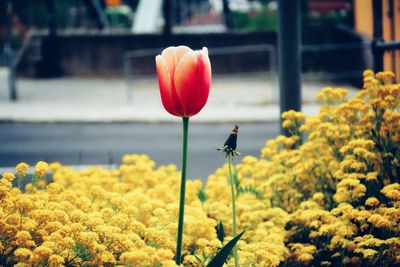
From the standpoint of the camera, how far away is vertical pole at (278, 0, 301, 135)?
18.7 ft

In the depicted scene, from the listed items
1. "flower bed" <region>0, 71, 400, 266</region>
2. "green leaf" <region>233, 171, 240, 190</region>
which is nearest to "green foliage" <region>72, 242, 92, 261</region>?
"flower bed" <region>0, 71, 400, 266</region>

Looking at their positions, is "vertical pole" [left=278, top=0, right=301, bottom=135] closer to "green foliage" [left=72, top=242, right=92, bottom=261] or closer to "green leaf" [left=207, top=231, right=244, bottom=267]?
"green foliage" [left=72, top=242, right=92, bottom=261]

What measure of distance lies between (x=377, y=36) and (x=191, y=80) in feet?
10.0

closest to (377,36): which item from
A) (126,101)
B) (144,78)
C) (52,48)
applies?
(126,101)

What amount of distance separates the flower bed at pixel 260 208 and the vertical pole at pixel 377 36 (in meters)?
0.36

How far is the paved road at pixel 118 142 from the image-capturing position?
11.0 m

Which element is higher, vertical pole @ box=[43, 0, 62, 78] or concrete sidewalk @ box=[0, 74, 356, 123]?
vertical pole @ box=[43, 0, 62, 78]

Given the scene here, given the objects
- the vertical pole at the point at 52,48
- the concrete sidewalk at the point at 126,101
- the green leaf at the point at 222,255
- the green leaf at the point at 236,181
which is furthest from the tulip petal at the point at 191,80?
the vertical pole at the point at 52,48

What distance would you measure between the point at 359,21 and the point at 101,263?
1763 cm

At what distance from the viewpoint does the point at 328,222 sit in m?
4.28

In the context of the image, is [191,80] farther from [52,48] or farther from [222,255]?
[52,48]

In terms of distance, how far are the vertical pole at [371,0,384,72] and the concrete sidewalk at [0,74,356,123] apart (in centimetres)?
931

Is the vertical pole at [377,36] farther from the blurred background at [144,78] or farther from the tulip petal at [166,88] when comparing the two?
the blurred background at [144,78]

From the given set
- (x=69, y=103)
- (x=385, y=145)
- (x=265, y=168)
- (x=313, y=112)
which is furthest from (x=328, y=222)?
(x=69, y=103)
